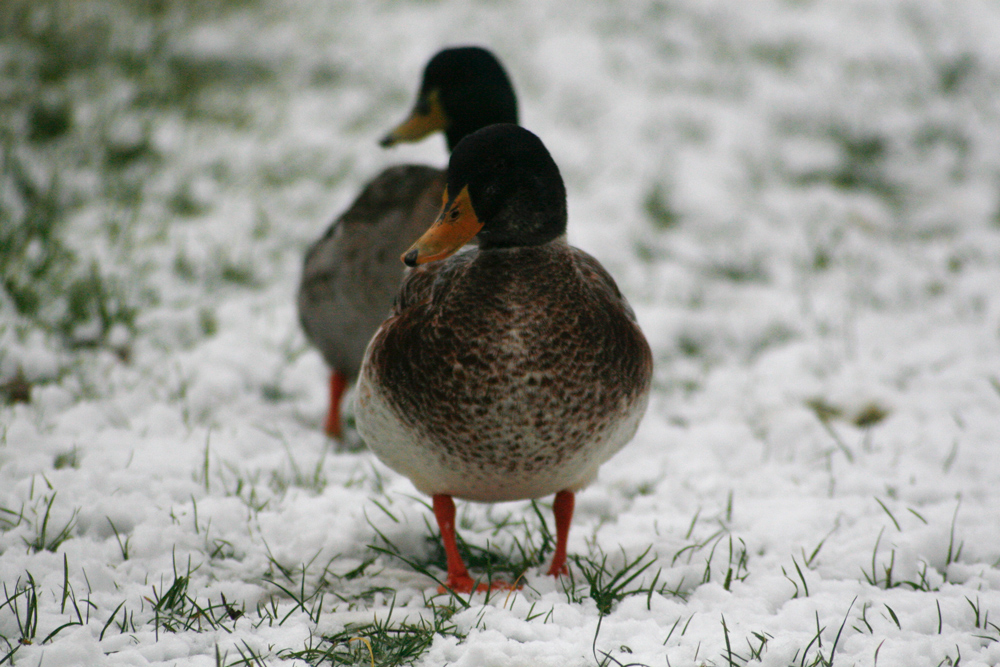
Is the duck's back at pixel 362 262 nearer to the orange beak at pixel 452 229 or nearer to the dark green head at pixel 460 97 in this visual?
the dark green head at pixel 460 97

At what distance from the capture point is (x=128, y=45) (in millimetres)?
7160

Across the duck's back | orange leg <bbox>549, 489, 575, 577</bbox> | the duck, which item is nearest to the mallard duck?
the duck's back

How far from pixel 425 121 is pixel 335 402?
1184 millimetres

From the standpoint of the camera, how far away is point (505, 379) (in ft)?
6.75

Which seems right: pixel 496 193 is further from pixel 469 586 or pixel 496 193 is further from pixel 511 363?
pixel 469 586

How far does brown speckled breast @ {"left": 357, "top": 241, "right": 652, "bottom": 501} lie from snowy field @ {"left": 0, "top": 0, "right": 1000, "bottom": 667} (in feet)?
1.13

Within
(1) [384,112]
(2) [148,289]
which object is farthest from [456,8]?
(2) [148,289]

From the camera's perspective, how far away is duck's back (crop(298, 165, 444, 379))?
3.16m

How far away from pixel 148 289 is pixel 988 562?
356cm

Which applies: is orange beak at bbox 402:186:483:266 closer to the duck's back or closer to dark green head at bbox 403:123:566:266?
dark green head at bbox 403:123:566:266

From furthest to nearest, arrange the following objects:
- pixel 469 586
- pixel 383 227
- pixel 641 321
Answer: pixel 641 321 < pixel 383 227 < pixel 469 586

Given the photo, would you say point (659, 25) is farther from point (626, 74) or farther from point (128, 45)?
point (128, 45)

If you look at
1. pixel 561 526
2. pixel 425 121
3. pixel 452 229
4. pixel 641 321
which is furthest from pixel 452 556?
pixel 641 321

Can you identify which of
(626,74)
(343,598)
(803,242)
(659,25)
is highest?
(659,25)
